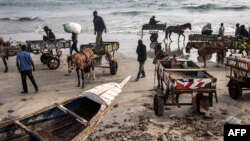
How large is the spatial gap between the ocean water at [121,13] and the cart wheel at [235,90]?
21095 millimetres

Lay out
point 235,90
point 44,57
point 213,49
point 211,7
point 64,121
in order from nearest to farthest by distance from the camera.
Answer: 1. point 64,121
2. point 235,90
3. point 213,49
4. point 44,57
5. point 211,7

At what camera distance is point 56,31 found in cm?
3688

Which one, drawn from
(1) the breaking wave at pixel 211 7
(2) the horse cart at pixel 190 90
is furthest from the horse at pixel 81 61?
(1) the breaking wave at pixel 211 7

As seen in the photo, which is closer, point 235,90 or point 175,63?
point 235,90

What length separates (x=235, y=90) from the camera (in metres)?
14.1

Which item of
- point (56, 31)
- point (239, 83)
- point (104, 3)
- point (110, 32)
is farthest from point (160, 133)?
point (104, 3)

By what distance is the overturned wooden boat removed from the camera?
9578 mm

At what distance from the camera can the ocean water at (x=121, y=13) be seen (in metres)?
42.3

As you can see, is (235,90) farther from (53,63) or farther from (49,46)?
(49,46)

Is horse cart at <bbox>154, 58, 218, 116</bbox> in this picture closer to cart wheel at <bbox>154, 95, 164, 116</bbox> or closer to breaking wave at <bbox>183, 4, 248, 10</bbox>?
cart wheel at <bbox>154, 95, 164, 116</bbox>

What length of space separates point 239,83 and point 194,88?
2795 millimetres

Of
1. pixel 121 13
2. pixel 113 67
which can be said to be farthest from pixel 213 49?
pixel 121 13

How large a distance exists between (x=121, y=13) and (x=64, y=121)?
46.7 m

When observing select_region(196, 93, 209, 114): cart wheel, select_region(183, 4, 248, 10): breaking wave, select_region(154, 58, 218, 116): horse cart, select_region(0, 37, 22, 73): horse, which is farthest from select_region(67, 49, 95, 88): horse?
select_region(183, 4, 248, 10): breaking wave
